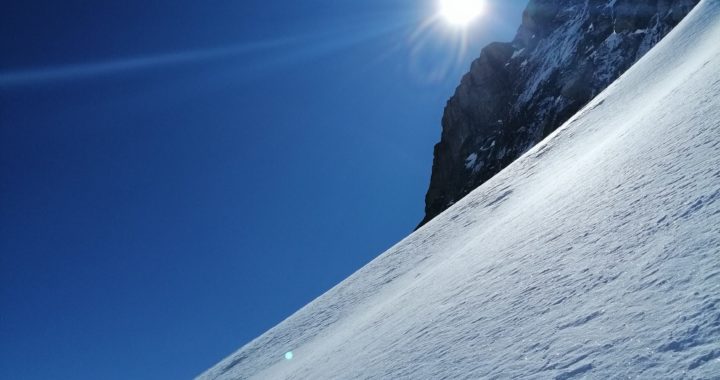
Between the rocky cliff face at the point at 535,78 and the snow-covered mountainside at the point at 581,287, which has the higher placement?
the rocky cliff face at the point at 535,78

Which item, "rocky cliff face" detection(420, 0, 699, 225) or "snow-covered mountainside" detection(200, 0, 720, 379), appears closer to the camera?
"snow-covered mountainside" detection(200, 0, 720, 379)

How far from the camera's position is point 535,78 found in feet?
245

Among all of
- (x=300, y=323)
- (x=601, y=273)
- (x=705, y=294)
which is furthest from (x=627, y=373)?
(x=300, y=323)

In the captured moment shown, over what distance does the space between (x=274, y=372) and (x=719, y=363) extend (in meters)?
7.53

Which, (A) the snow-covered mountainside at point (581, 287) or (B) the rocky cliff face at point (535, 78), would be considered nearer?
(A) the snow-covered mountainside at point (581, 287)

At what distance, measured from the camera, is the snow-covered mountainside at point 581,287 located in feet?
7.95

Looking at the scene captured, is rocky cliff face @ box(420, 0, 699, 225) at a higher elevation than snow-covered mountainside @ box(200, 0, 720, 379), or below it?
higher

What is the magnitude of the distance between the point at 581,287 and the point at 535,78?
77.0 m

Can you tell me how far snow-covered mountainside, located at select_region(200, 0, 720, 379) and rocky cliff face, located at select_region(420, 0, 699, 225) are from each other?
179 ft

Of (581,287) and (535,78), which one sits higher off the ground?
(535,78)

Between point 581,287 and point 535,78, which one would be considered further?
point 535,78

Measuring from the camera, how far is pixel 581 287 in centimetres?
337

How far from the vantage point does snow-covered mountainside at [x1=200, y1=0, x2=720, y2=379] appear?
2.42 metres

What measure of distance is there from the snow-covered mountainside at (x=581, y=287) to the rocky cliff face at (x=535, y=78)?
5462 centimetres
